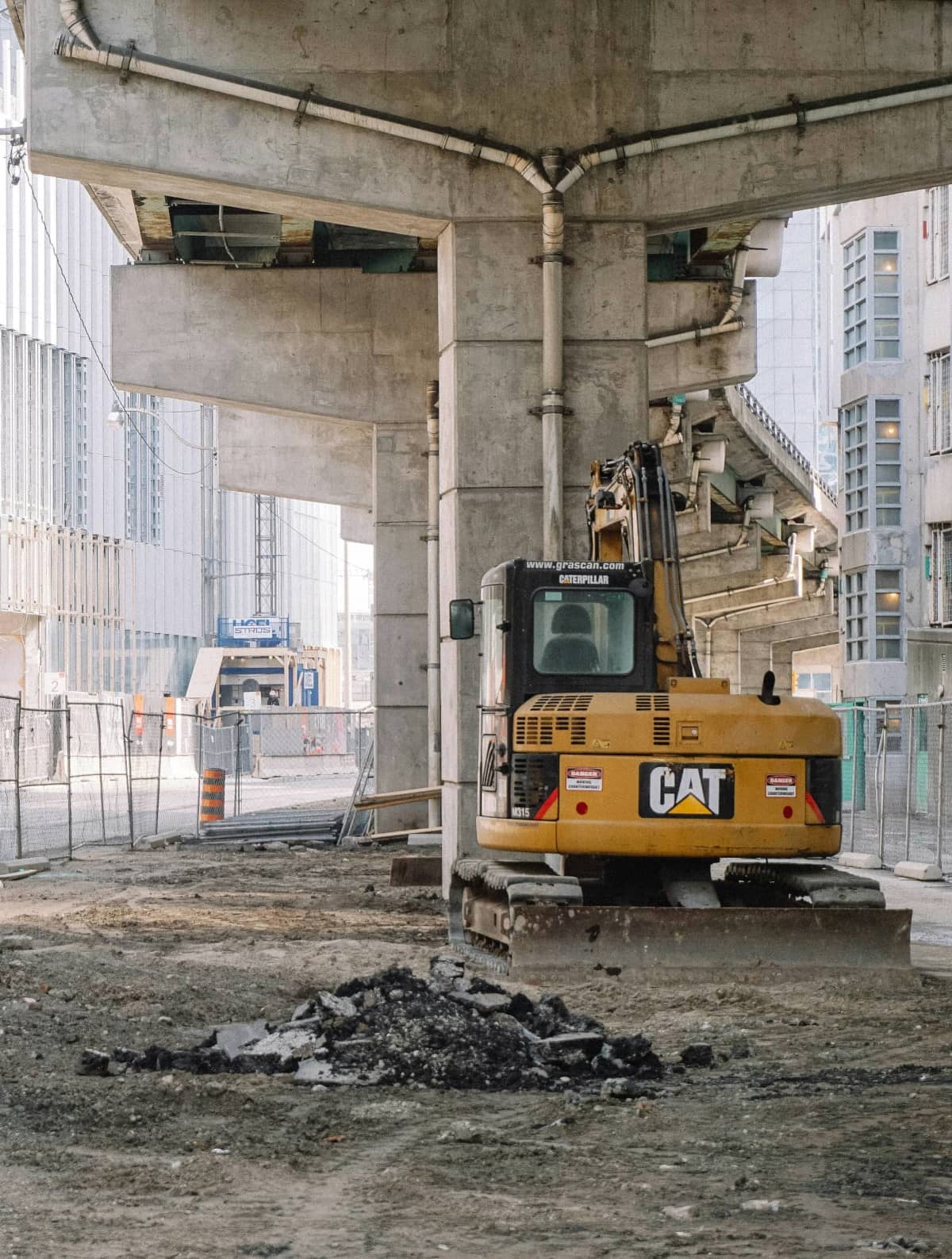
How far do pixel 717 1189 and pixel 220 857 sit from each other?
20.5 metres

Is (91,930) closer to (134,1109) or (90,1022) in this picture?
(90,1022)

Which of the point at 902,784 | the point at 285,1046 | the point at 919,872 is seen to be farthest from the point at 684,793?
the point at 902,784

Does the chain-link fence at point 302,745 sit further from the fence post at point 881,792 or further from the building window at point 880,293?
the fence post at point 881,792

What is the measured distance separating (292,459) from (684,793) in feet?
79.1

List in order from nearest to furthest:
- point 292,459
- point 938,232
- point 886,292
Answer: point 292,459 < point 938,232 < point 886,292

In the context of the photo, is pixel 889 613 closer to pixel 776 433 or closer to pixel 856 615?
pixel 856 615

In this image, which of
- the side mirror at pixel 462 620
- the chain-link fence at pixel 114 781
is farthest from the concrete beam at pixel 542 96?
the chain-link fence at pixel 114 781

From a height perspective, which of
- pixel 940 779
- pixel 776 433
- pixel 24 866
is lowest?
pixel 24 866

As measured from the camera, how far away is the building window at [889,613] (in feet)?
137

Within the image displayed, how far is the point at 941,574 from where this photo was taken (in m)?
39.8

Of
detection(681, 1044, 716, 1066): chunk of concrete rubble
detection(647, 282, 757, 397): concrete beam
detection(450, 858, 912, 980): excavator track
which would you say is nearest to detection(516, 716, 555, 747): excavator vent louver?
detection(450, 858, 912, 980): excavator track

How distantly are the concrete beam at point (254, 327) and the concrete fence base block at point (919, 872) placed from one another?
32.3 feet

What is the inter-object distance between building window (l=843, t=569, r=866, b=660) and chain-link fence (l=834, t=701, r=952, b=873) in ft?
44.1

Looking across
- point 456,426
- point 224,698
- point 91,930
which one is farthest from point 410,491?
point 224,698
